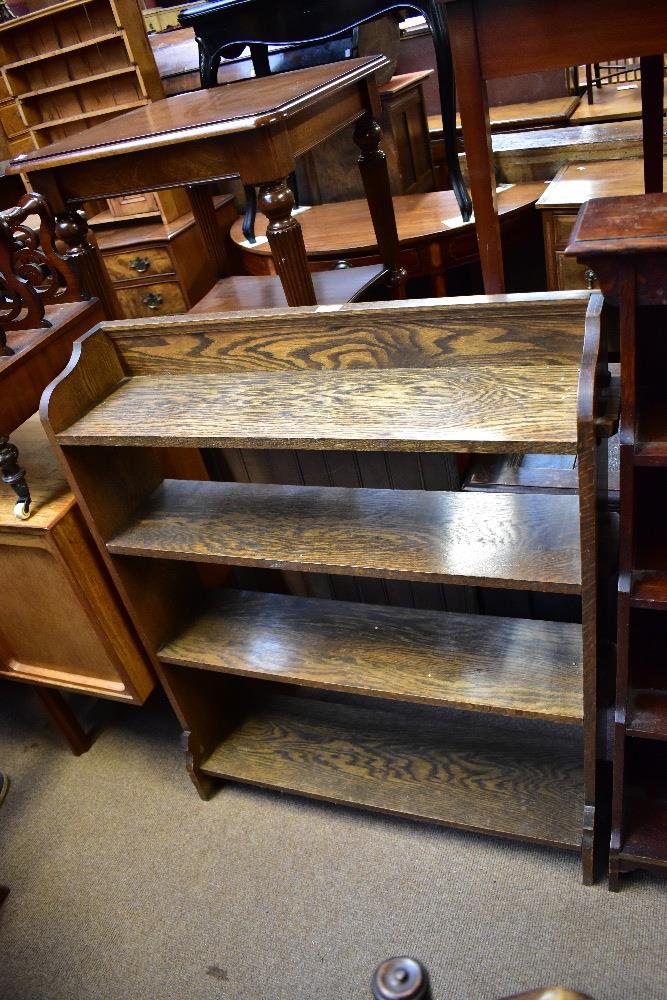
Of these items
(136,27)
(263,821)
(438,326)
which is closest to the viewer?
(438,326)

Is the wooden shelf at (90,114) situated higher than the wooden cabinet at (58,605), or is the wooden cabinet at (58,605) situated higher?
the wooden shelf at (90,114)

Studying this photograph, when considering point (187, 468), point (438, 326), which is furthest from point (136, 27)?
point (438, 326)

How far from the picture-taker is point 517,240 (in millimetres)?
2688

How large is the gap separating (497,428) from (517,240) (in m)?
1.75

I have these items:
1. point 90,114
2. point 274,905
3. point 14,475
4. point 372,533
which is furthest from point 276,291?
point 90,114

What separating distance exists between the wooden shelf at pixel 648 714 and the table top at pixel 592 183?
4.84 feet

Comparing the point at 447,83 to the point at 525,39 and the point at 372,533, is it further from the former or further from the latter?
the point at 372,533

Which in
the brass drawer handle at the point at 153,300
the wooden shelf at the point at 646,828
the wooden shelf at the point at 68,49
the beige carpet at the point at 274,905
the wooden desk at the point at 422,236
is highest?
the wooden shelf at the point at 68,49

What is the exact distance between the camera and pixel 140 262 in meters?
3.55

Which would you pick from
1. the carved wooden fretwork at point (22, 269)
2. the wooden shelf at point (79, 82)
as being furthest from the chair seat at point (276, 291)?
the wooden shelf at point (79, 82)

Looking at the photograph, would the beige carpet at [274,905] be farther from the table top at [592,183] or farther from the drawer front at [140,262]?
the drawer front at [140,262]

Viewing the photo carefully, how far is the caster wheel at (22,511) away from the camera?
5.52 ft

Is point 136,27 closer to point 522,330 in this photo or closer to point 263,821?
point 522,330

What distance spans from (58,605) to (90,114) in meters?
2.67
